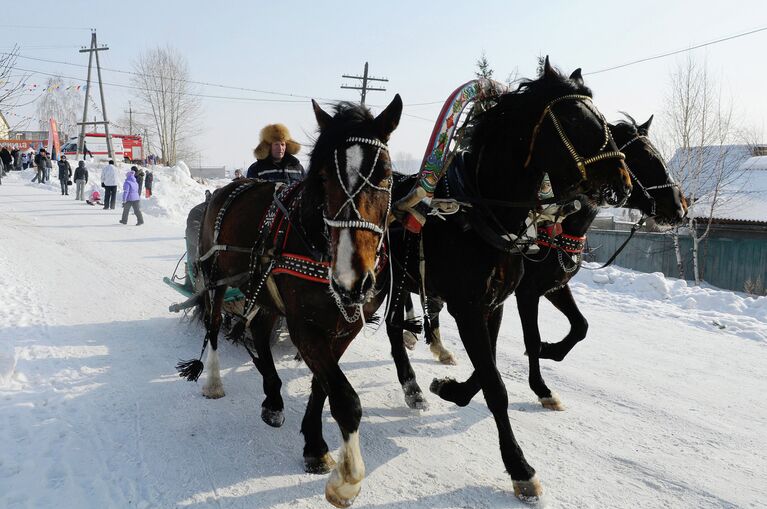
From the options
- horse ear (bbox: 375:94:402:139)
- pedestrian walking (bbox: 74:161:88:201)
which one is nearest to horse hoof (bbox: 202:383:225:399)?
horse ear (bbox: 375:94:402:139)

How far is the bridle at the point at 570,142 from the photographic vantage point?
10.9 ft

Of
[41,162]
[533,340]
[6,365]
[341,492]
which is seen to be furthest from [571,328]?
[41,162]

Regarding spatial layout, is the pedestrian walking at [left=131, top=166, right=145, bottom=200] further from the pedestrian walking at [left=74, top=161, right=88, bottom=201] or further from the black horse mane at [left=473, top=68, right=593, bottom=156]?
the black horse mane at [left=473, top=68, right=593, bottom=156]

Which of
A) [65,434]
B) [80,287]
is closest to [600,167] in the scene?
[65,434]

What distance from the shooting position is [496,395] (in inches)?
131

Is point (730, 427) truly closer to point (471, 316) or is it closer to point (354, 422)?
point (471, 316)

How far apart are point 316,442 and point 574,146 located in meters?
2.47

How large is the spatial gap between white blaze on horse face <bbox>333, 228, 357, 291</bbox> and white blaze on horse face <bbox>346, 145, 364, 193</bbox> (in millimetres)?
236

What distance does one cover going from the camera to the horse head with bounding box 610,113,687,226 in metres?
4.37

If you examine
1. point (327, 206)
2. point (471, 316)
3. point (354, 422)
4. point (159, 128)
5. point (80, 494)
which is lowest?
point (80, 494)

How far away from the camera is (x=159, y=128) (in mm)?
46344

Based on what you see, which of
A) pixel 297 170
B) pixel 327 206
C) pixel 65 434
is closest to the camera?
pixel 327 206

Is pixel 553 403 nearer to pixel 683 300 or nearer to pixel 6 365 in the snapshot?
pixel 6 365

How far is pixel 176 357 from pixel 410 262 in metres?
2.91
